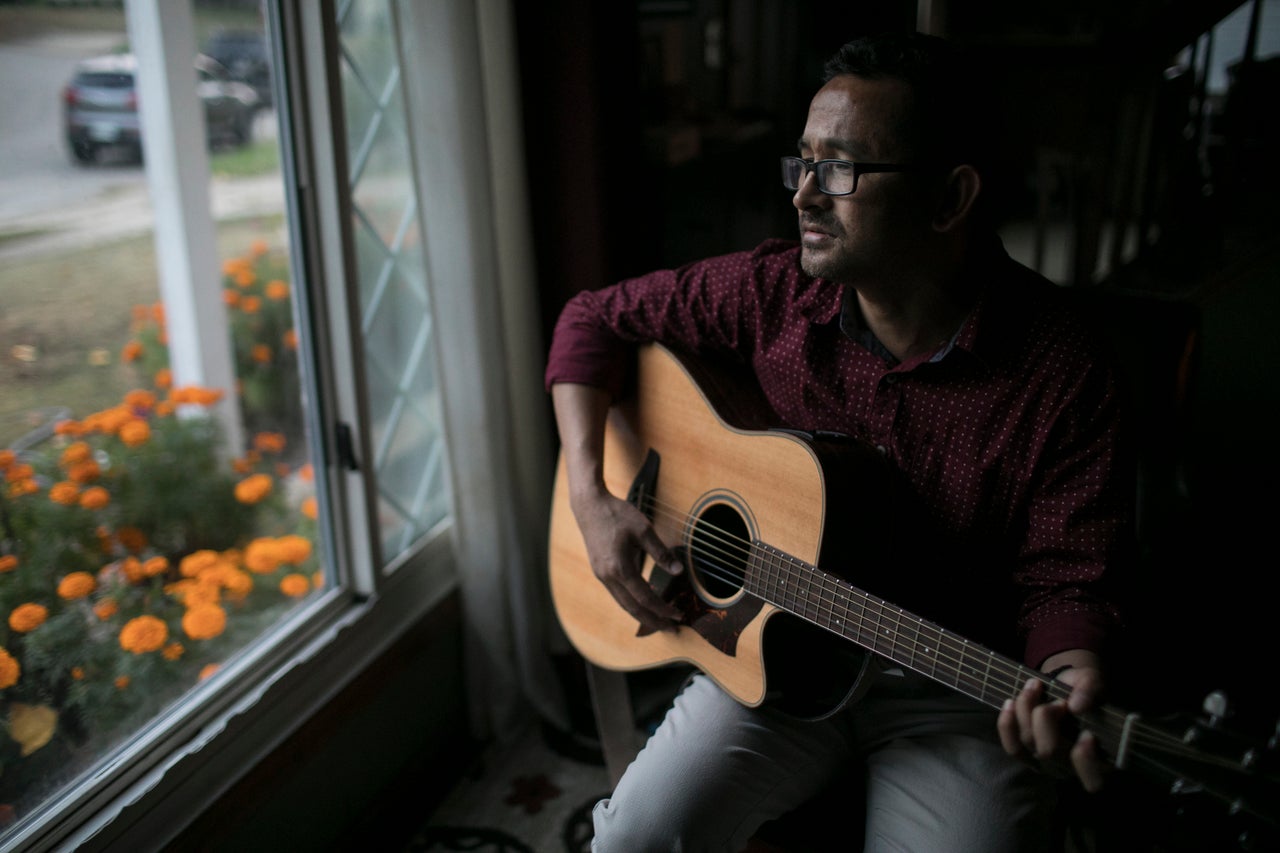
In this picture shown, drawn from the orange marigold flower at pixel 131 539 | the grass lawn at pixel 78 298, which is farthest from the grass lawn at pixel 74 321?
the orange marigold flower at pixel 131 539

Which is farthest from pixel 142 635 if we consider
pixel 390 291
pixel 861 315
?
pixel 861 315

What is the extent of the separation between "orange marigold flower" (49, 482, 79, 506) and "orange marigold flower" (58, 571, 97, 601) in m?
0.12

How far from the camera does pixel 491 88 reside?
1.63 m

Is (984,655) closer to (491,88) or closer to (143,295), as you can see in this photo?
(491,88)

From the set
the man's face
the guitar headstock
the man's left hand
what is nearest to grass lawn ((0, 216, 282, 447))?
the man's face

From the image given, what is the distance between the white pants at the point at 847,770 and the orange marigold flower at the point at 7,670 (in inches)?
32.1

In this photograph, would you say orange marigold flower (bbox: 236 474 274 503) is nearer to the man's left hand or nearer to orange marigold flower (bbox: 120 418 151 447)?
orange marigold flower (bbox: 120 418 151 447)

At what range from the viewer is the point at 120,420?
1683 millimetres

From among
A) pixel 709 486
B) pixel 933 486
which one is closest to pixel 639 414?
pixel 709 486

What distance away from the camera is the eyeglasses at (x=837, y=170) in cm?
111

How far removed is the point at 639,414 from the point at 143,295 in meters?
1.44

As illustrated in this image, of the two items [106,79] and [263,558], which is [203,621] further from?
[106,79]

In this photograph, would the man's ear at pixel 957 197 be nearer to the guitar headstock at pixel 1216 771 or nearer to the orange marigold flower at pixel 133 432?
the guitar headstock at pixel 1216 771

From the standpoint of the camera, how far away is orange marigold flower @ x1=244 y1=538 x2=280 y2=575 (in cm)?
176
